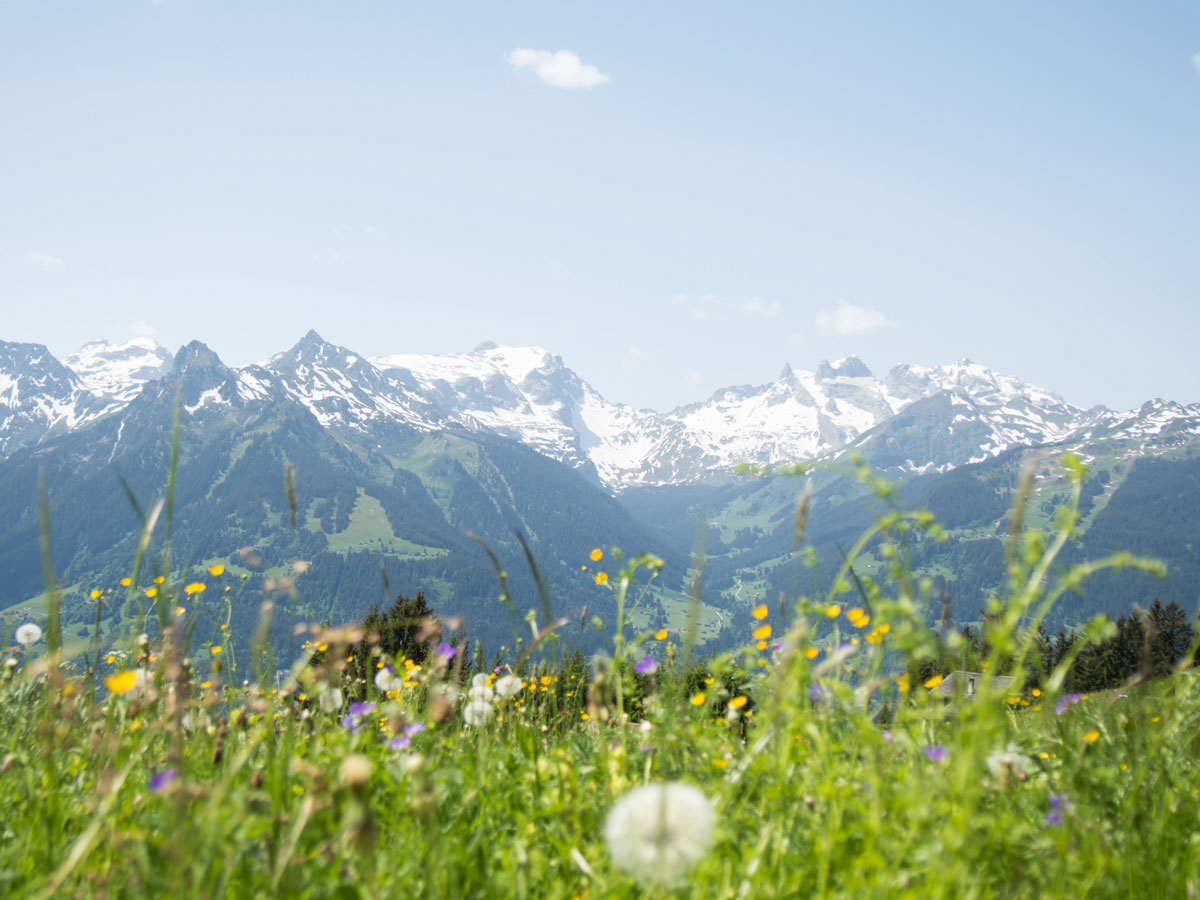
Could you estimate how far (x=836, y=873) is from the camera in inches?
92.9

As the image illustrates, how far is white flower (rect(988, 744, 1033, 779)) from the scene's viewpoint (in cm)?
254

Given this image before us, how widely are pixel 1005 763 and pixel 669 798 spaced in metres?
1.46

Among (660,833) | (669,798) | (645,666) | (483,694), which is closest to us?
(660,833)

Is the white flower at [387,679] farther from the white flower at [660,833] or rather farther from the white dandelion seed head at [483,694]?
A: the white flower at [660,833]

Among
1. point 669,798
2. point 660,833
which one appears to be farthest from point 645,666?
point 660,833

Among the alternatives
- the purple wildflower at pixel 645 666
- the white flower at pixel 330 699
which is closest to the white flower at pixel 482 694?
the white flower at pixel 330 699

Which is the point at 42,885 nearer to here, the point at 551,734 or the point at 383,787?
the point at 383,787

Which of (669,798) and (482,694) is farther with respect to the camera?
(482,694)

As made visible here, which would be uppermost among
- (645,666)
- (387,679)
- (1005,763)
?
(1005,763)

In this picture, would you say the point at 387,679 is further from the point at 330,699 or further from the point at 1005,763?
the point at 1005,763

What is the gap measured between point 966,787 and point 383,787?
7.73 feet

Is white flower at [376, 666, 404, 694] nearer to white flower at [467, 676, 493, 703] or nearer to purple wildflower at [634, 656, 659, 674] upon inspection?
white flower at [467, 676, 493, 703]

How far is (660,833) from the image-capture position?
1.68 meters

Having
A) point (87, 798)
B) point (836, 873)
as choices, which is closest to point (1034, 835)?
point (836, 873)
